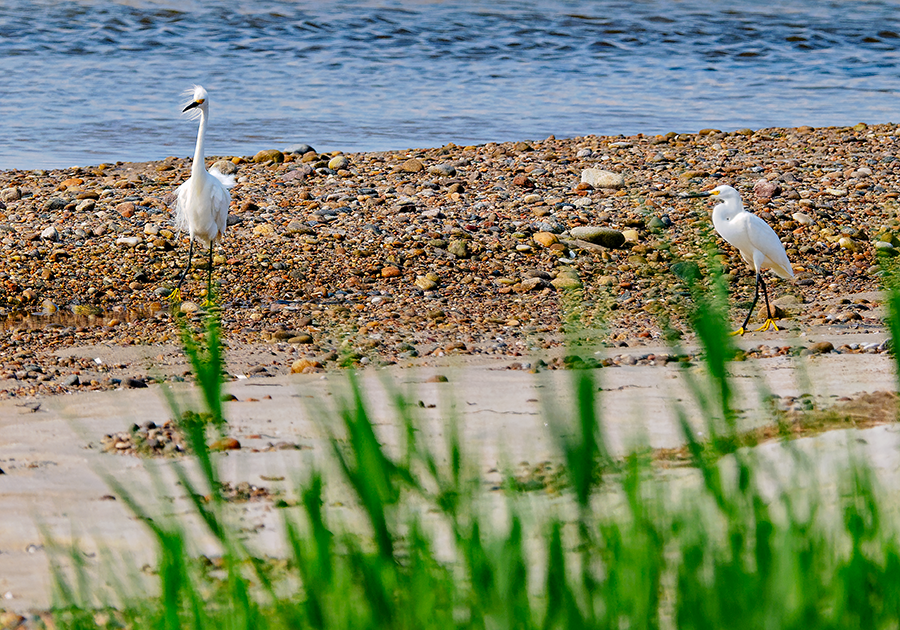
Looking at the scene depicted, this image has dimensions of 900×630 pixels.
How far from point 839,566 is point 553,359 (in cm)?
323

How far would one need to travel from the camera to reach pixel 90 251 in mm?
7113

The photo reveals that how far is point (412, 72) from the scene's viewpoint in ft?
55.4

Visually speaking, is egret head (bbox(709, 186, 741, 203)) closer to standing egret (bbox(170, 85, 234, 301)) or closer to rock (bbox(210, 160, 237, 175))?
standing egret (bbox(170, 85, 234, 301))

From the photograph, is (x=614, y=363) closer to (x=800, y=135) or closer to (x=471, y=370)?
(x=471, y=370)

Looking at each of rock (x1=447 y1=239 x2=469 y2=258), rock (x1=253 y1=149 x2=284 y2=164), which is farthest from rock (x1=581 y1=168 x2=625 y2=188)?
rock (x1=253 y1=149 x2=284 y2=164)

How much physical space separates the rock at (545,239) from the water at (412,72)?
4677mm

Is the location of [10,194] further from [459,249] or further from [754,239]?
[754,239]

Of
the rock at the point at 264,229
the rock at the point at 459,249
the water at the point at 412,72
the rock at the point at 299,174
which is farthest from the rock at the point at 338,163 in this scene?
the rock at the point at 459,249

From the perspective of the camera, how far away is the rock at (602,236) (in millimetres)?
7102

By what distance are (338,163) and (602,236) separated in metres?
3.07

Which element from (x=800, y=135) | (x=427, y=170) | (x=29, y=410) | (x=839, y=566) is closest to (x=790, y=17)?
(x=800, y=135)

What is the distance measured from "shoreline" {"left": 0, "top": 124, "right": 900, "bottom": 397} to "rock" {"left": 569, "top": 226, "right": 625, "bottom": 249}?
1.9 inches

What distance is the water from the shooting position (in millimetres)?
12664

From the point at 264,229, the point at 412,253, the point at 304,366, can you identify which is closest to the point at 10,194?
the point at 264,229
